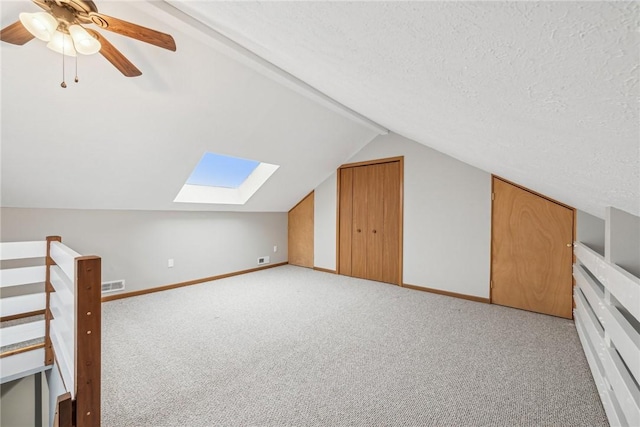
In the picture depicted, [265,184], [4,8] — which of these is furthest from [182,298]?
[4,8]

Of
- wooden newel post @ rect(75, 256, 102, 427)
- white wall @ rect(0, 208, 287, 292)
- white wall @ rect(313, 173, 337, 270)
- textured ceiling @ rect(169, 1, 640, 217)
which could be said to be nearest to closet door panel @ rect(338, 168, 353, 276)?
white wall @ rect(313, 173, 337, 270)

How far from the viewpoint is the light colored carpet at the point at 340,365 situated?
152cm

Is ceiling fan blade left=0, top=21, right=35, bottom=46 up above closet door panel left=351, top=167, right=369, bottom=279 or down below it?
above

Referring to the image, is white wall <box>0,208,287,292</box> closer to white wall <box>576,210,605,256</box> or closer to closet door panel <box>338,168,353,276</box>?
closet door panel <box>338,168,353,276</box>

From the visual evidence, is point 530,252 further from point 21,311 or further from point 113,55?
point 21,311

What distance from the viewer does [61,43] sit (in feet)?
5.06

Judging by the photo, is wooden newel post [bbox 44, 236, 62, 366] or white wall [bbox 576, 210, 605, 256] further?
white wall [bbox 576, 210, 605, 256]

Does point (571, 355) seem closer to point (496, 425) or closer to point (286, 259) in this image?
point (496, 425)

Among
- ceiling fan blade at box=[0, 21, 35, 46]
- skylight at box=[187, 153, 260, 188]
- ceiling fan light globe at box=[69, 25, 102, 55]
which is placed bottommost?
skylight at box=[187, 153, 260, 188]

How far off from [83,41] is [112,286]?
2.80 meters

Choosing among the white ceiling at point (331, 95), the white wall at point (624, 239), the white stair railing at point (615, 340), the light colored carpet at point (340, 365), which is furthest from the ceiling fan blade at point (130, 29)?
the white wall at point (624, 239)

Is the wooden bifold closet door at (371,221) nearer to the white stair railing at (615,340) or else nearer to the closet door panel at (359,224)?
the closet door panel at (359,224)

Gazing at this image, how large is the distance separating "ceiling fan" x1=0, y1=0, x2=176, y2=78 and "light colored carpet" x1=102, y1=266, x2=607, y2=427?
78.6 inches

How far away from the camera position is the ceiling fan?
135 cm
